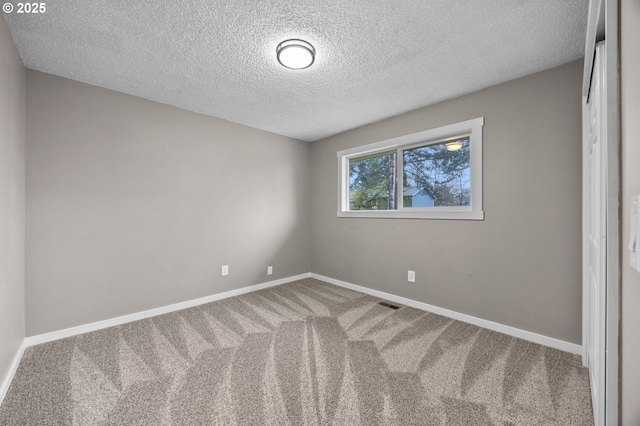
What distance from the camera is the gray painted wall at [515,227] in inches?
85.0

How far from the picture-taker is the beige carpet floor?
1.49 metres

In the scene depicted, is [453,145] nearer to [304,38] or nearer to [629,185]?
[304,38]

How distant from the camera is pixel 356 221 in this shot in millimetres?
3844

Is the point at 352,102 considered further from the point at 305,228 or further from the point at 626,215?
the point at 626,215

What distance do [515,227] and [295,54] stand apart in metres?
2.39

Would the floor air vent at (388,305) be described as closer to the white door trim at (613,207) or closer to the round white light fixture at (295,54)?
the white door trim at (613,207)

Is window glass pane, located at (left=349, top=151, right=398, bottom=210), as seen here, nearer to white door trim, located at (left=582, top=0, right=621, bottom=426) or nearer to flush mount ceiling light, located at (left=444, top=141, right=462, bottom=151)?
flush mount ceiling light, located at (left=444, top=141, right=462, bottom=151)

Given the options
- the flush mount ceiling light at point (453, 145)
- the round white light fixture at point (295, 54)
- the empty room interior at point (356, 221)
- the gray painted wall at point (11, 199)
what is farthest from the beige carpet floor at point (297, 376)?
the round white light fixture at point (295, 54)

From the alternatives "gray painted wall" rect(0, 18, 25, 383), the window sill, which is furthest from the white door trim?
"gray painted wall" rect(0, 18, 25, 383)

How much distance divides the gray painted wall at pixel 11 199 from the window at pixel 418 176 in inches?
129

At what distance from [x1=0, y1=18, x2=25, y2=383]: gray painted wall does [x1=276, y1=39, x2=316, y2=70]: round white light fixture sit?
1.72 m

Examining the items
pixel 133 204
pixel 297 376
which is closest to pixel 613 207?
pixel 297 376

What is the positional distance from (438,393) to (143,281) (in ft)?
9.50

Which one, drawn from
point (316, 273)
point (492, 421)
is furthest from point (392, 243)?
point (492, 421)
